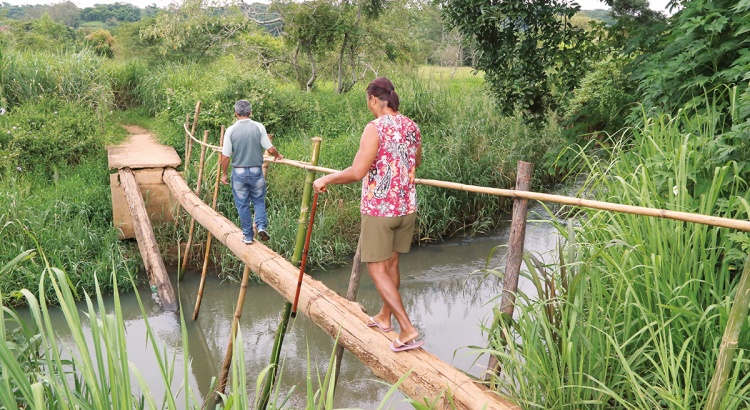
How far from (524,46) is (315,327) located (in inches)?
156

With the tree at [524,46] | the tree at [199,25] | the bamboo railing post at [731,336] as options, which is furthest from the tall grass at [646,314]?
the tree at [199,25]

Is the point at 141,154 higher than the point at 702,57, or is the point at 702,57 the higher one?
the point at 702,57

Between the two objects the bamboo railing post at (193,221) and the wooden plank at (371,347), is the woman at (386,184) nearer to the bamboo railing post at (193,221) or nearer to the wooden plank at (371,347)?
the wooden plank at (371,347)

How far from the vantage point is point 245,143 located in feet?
17.7

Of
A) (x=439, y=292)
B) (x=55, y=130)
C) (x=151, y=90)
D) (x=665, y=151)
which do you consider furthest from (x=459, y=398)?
(x=151, y=90)

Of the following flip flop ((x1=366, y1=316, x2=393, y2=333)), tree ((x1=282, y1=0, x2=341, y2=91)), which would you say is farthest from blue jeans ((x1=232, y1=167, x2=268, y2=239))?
tree ((x1=282, y1=0, x2=341, y2=91))

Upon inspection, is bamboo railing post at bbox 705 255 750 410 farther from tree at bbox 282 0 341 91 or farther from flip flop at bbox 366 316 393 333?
tree at bbox 282 0 341 91

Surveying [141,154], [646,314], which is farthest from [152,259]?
[646,314]

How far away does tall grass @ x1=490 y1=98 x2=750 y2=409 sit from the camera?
8.07 ft

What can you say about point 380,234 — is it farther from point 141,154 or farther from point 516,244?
point 141,154

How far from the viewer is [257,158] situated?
18.0 feet

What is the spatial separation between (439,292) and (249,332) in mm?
2214

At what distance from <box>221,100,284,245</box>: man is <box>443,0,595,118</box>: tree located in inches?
121

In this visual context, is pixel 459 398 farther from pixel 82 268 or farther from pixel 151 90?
pixel 151 90
